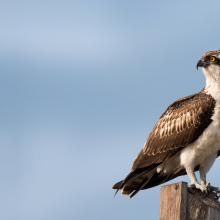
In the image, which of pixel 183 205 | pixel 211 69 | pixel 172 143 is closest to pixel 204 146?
pixel 172 143

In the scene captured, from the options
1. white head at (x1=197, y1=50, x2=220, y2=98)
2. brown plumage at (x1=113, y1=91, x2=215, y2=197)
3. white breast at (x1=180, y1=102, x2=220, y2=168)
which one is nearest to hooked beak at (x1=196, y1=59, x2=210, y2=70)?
white head at (x1=197, y1=50, x2=220, y2=98)

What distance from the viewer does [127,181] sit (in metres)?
11.7

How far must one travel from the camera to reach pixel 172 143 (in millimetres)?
12617

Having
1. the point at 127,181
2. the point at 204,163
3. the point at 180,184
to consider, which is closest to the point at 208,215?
the point at 180,184

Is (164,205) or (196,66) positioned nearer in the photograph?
(164,205)

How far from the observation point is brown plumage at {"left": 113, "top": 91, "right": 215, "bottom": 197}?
40.4ft

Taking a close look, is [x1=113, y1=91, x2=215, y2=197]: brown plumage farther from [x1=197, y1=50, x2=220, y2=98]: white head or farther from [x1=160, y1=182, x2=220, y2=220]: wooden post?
[x1=160, y1=182, x2=220, y2=220]: wooden post

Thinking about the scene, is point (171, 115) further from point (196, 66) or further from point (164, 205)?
point (164, 205)

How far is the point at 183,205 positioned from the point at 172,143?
5.32m

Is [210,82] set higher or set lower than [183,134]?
higher

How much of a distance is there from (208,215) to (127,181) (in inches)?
170

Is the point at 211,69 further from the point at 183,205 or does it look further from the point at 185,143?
the point at 183,205

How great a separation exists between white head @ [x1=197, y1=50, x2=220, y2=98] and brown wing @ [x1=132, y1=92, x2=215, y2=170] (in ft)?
0.60

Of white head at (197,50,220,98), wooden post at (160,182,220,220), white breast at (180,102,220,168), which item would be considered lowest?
wooden post at (160,182,220,220)
